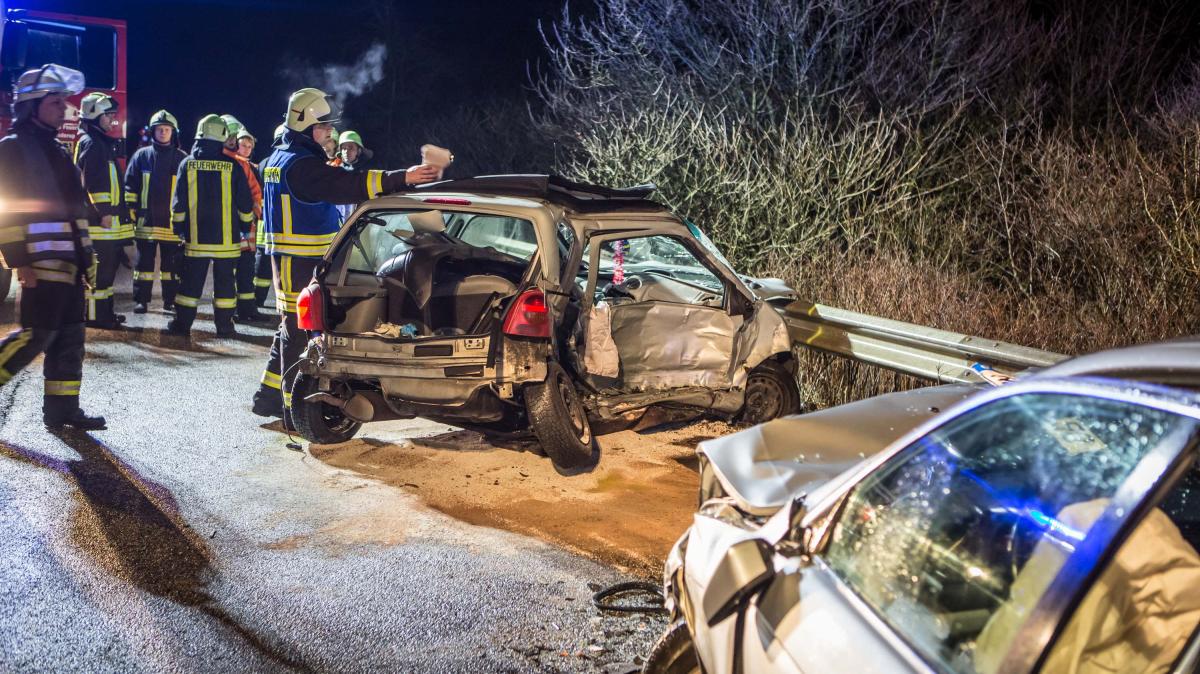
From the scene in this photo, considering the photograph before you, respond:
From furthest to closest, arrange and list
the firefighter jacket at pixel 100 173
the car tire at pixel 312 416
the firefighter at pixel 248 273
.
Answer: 1. the firefighter at pixel 248 273
2. the firefighter jacket at pixel 100 173
3. the car tire at pixel 312 416

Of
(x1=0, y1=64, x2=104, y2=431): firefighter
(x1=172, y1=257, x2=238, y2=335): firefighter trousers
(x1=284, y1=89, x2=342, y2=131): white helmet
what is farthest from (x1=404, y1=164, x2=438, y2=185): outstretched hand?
(x1=172, y1=257, x2=238, y2=335): firefighter trousers

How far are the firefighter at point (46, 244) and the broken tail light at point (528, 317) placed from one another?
112 inches

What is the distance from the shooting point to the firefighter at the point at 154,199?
11914 millimetres

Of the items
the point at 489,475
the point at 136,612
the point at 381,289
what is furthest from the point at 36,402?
the point at 136,612

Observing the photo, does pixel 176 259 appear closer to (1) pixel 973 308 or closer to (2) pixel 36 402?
(2) pixel 36 402

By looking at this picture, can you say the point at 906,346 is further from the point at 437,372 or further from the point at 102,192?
the point at 102,192

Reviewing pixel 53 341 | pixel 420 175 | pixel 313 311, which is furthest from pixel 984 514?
pixel 53 341

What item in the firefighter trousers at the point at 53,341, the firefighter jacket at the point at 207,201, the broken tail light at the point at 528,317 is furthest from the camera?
the firefighter jacket at the point at 207,201

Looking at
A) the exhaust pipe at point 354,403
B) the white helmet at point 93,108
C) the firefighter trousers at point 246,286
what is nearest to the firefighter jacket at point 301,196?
the exhaust pipe at point 354,403

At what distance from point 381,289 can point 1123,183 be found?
25.3 feet

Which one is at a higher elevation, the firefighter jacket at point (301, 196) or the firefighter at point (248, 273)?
the firefighter jacket at point (301, 196)

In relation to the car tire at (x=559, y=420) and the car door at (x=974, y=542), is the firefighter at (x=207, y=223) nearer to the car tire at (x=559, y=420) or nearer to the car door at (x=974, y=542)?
the car tire at (x=559, y=420)

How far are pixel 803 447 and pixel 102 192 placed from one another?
1000 cm

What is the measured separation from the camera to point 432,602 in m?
4.25
